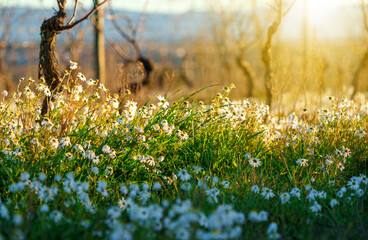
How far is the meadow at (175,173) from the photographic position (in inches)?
104

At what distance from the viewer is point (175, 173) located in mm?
3986

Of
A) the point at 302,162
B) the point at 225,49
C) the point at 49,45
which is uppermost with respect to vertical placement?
the point at 225,49

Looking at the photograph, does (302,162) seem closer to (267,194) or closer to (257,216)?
(267,194)

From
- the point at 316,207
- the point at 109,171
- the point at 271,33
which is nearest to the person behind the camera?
the point at 316,207

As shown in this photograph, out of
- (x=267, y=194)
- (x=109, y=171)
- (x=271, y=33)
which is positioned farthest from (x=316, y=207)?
(x=271, y=33)

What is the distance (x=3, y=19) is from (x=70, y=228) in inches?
394

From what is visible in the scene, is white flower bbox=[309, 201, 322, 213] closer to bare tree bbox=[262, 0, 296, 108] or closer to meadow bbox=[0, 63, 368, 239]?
meadow bbox=[0, 63, 368, 239]

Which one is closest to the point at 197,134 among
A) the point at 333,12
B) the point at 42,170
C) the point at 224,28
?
the point at 42,170

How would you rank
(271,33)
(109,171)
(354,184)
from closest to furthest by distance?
(354,184) < (109,171) < (271,33)

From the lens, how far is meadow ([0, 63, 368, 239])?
263 centimetres

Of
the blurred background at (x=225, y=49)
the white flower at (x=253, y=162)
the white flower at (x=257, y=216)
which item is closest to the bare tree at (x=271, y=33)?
the blurred background at (x=225, y=49)

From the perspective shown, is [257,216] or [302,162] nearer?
[257,216]

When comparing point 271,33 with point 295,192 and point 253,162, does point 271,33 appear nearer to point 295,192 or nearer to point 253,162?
point 253,162

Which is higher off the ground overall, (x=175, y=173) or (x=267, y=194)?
(x=175, y=173)
